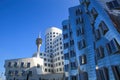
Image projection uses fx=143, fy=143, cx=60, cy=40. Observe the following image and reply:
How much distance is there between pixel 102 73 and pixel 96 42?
5318mm

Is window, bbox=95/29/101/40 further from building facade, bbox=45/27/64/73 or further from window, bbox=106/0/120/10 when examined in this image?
building facade, bbox=45/27/64/73

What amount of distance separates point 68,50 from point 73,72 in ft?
22.4

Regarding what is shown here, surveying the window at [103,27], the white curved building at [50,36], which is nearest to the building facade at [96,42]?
the window at [103,27]

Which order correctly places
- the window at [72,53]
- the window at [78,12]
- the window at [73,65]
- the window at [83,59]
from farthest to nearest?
the window at [72,53]
the window at [78,12]
the window at [73,65]
the window at [83,59]

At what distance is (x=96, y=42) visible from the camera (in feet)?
80.7

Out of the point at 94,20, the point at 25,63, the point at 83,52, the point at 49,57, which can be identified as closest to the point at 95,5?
the point at 94,20

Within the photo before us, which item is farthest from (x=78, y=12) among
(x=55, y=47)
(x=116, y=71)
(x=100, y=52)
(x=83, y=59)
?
(x=55, y=47)

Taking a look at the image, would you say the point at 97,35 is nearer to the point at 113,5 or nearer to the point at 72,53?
the point at 113,5

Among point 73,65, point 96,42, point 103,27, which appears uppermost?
point 103,27

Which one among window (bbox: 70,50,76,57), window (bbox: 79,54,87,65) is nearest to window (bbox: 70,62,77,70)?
window (bbox: 70,50,76,57)

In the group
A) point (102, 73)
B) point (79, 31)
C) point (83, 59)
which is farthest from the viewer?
point (79, 31)

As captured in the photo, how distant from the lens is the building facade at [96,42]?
20.0 meters

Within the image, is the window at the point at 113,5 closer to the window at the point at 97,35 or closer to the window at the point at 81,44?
the window at the point at 97,35

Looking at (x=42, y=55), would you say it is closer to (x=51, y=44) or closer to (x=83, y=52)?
(x=51, y=44)
